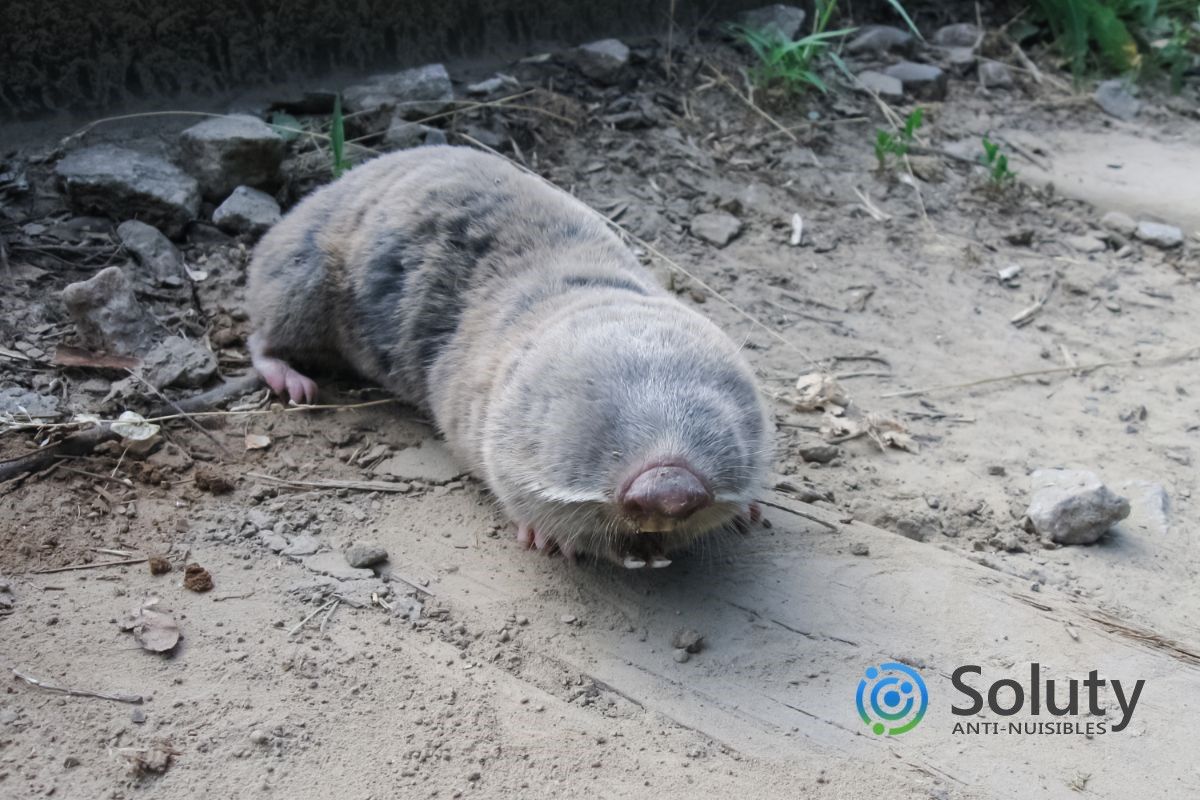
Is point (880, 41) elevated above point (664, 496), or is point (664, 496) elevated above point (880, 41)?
point (880, 41)

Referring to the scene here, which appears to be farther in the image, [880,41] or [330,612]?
[880,41]

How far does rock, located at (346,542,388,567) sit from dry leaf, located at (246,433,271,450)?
72 cm

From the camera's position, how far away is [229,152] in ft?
14.7

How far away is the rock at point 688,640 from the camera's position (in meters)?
2.69

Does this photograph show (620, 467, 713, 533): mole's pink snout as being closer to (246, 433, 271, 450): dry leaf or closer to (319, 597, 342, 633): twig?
(319, 597, 342, 633): twig

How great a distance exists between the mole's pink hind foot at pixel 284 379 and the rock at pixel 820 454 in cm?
176

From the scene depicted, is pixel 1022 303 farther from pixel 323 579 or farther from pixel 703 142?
pixel 323 579

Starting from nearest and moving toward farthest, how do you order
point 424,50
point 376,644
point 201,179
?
1. point 376,644
2. point 201,179
3. point 424,50

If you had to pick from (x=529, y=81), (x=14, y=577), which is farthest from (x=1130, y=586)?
(x=529, y=81)

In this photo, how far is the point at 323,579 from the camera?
286 cm

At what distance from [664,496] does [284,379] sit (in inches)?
74.1

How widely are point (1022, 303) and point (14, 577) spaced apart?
3968 mm

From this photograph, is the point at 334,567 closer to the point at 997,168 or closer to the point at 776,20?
the point at 997,168

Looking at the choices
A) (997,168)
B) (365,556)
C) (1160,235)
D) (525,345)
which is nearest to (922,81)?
(997,168)
